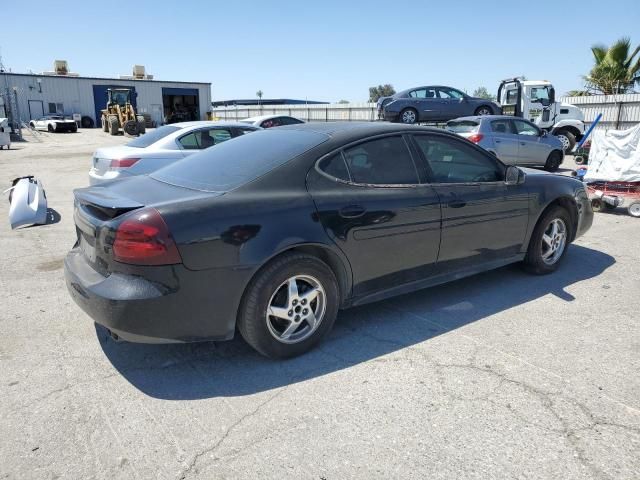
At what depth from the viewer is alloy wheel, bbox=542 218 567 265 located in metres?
4.95

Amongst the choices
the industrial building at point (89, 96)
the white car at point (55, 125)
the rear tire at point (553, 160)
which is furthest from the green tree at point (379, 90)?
the rear tire at point (553, 160)

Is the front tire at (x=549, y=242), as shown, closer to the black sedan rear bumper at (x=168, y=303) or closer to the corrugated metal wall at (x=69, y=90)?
the black sedan rear bumper at (x=168, y=303)

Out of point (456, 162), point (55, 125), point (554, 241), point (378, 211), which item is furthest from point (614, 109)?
point (55, 125)

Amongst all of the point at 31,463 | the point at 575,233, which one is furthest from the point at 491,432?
the point at 575,233

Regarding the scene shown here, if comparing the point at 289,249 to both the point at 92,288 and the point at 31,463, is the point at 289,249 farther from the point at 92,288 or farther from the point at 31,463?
the point at 31,463

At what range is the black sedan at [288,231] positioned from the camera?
9.20ft

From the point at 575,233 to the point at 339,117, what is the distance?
27015 mm

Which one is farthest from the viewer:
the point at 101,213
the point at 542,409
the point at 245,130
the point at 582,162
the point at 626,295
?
the point at 582,162

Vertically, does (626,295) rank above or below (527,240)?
below

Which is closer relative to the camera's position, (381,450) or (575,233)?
(381,450)

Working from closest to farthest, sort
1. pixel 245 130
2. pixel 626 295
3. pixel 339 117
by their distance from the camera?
pixel 626 295, pixel 245 130, pixel 339 117

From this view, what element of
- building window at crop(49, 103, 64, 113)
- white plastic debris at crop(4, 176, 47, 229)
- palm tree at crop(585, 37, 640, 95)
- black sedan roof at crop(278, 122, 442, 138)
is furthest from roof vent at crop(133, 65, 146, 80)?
black sedan roof at crop(278, 122, 442, 138)

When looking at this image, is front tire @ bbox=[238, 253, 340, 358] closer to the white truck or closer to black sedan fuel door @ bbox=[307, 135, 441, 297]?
black sedan fuel door @ bbox=[307, 135, 441, 297]

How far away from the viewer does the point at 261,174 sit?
10.7 feet
